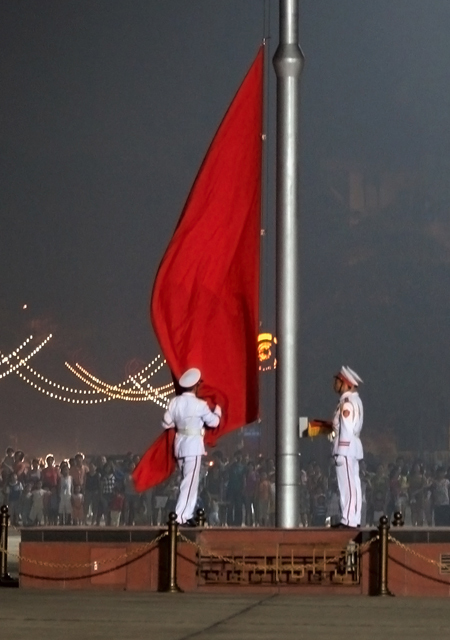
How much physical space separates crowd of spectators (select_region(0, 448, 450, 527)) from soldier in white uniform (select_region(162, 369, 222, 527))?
28.9ft

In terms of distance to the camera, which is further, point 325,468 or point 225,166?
point 325,468

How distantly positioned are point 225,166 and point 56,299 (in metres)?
23.4

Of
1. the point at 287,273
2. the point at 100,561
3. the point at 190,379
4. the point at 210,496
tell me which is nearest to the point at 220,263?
the point at 287,273

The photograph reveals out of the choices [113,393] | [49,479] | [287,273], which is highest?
[113,393]

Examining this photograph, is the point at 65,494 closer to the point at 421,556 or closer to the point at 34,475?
the point at 34,475

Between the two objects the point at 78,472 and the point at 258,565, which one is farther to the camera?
the point at 78,472

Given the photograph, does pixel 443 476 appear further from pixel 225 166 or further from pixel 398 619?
pixel 398 619

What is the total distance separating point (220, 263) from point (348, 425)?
7.02 feet

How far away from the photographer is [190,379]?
12414 mm

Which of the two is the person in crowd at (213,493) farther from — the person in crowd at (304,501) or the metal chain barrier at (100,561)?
the metal chain barrier at (100,561)

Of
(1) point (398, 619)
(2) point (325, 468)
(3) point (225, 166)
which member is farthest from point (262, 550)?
(2) point (325, 468)

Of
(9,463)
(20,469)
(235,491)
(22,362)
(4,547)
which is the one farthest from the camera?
(22,362)

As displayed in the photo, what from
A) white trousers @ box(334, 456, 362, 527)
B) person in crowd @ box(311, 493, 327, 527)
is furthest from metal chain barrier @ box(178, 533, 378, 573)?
person in crowd @ box(311, 493, 327, 527)

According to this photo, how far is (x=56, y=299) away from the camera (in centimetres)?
3591
